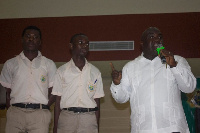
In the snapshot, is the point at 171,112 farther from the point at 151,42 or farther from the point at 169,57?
the point at 151,42

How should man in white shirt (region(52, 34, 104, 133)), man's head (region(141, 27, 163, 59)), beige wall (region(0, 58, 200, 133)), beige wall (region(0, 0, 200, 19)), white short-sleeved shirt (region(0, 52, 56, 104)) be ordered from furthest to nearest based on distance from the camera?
1. beige wall (region(0, 58, 200, 133))
2. beige wall (region(0, 0, 200, 19))
3. white short-sleeved shirt (region(0, 52, 56, 104))
4. man in white shirt (region(52, 34, 104, 133))
5. man's head (region(141, 27, 163, 59))

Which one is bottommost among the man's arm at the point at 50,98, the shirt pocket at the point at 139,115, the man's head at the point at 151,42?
the shirt pocket at the point at 139,115

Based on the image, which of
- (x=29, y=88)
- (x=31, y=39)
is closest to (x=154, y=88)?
(x=29, y=88)

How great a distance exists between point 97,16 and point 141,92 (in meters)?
2.92

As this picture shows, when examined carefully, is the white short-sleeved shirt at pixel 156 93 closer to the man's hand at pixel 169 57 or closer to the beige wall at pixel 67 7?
the man's hand at pixel 169 57

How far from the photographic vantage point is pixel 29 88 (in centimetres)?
281

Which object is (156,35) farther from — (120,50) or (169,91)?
(120,50)

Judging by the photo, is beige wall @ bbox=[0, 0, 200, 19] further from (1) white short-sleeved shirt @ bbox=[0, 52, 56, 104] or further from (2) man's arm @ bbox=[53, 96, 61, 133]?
(2) man's arm @ bbox=[53, 96, 61, 133]

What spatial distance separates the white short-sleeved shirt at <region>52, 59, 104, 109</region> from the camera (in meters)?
2.74

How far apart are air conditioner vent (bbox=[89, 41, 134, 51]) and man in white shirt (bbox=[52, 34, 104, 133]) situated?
193 cm

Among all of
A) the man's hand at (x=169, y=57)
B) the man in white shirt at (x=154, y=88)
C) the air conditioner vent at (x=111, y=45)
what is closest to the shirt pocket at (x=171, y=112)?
the man in white shirt at (x=154, y=88)

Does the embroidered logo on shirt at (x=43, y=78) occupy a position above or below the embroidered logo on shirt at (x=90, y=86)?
above

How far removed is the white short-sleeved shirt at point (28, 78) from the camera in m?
2.78

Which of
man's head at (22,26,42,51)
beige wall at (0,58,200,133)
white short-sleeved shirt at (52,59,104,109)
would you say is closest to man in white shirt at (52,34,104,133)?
white short-sleeved shirt at (52,59,104,109)
